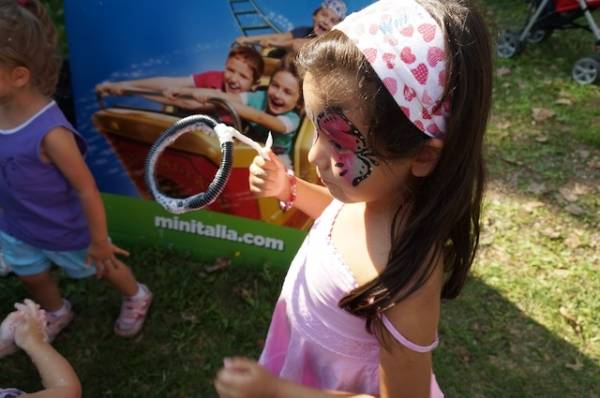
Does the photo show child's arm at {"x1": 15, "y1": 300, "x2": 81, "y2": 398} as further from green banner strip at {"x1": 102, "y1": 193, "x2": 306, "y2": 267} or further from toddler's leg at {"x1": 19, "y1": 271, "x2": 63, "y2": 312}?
green banner strip at {"x1": 102, "y1": 193, "x2": 306, "y2": 267}

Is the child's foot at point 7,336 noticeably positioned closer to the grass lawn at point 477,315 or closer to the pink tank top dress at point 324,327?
the grass lawn at point 477,315

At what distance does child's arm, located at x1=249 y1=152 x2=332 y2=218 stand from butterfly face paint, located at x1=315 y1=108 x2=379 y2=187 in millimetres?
430

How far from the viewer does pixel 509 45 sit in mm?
5223

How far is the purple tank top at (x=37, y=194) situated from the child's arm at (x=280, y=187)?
2.77 ft

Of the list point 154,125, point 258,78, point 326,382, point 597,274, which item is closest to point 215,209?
point 154,125

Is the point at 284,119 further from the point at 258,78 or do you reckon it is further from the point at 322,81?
the point at 322,81

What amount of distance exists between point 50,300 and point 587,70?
4.46 m

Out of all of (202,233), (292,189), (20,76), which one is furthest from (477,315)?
(20,76)

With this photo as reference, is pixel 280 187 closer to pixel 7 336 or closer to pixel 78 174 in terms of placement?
pixel 78 174

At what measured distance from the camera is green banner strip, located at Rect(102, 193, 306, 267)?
289 cm

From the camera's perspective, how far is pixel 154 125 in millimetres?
2627

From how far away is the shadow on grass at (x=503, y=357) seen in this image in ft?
8.61

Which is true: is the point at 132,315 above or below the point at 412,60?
below

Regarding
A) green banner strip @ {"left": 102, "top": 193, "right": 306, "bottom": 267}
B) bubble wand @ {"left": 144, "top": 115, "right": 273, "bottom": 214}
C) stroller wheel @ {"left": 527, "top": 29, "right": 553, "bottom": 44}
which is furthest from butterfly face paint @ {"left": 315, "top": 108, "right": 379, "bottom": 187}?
stroller wheel @ {"left": 527, "top": 29, "right": 553, "bottom": 44}
